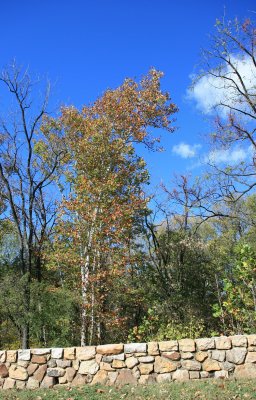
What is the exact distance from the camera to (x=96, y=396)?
6090 mm

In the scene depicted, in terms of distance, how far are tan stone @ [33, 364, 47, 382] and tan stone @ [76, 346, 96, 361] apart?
0.70 metres

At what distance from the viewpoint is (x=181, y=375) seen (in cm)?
660

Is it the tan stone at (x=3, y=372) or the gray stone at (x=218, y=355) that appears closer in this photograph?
the gray stone at (x=218, y=355)

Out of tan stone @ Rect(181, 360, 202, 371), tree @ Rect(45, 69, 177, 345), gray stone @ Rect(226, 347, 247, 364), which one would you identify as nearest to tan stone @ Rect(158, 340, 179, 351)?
tan stone @ Rect(181, 360, 202, 371)

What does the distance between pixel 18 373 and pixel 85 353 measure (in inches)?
54.5

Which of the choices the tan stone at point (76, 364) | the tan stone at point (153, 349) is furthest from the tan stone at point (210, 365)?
the tan stone at point (76, 364)

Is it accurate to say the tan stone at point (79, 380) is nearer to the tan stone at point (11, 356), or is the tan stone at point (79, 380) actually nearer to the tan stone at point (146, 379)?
the tan stone at point (146, 379)

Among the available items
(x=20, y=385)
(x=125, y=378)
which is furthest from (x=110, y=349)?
(x=20, y=385)

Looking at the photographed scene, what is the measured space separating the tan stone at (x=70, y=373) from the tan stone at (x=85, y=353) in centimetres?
24

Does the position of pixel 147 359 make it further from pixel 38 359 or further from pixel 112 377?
pixel 38 359

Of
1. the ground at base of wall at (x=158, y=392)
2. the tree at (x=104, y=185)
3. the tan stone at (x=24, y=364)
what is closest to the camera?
the ground at base of wall at (x=158, y=392)

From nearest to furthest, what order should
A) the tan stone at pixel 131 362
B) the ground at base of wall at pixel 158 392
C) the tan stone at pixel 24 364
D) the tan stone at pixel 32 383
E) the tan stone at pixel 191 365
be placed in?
the ground at base of wall at pixel 158 392, the tan stone at pixel 191 365, the tan stone at pixel 131 362, the tan stone at pixel 32 383, the tan stone at pixel 24 364

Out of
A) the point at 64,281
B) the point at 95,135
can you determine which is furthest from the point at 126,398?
the point at 95,135

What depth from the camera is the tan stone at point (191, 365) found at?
6594 millimetres
